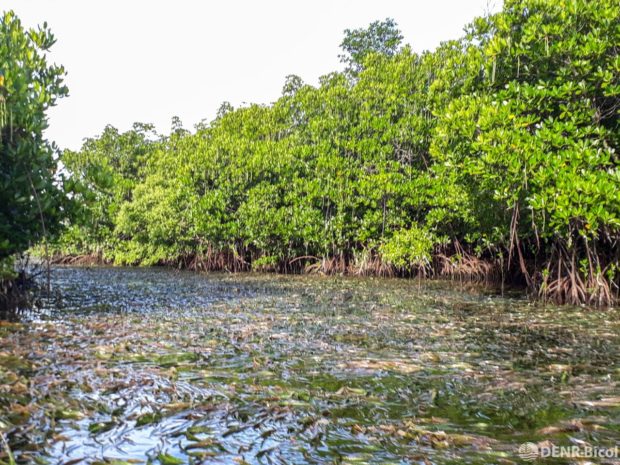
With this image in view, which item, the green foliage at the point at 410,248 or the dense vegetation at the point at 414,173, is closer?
the dense vegetation at the point at 414,173

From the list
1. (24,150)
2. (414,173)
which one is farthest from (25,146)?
(414,173)

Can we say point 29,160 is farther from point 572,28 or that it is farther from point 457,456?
point 572,28

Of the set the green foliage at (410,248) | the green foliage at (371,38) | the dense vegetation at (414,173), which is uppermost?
the green foliage at (371,38)

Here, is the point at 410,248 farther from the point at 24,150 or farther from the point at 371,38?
the point at 371,38

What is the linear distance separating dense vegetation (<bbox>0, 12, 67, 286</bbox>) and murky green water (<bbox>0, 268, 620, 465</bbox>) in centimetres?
162

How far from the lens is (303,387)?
4445mm

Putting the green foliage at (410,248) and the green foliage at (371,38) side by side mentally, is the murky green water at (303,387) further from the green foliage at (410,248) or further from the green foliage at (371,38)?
the green foliage at (371,38)

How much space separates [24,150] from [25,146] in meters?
0.11

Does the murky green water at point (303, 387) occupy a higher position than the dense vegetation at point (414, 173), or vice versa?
the dense vegetation at point (414, 173)

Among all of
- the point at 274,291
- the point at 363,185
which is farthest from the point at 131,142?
the point at 274,291

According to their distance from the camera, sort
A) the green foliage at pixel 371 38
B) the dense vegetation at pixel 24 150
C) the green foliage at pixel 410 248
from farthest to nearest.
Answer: the green foliage at pixel 371 38 < the green foliage at pixel 410 248 < the dense vegetation at pixel 24 150

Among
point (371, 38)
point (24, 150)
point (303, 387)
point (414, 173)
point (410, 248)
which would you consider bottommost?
point (303, 387)

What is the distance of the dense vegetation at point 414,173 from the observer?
10.4 metres

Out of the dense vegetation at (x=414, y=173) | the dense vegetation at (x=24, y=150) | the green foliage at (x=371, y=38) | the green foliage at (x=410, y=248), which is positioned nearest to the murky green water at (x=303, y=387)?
the dense vegetation at (x=24, y=150)
